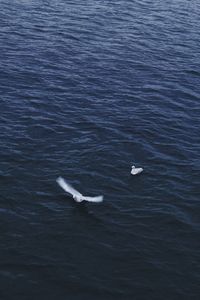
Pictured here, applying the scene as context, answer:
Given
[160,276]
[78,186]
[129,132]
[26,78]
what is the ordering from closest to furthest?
[160,276] → [78,186] → [129,132] → [26,78]

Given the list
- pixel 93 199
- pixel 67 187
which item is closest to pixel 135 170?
pixel 93 199

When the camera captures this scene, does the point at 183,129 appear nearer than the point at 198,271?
No

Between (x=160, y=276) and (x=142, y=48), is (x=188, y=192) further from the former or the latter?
(x=142, y=48)

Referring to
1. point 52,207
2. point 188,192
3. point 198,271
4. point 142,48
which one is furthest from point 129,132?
point 142,48

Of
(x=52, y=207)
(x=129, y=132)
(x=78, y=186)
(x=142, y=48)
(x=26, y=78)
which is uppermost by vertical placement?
(x=142, y=48)

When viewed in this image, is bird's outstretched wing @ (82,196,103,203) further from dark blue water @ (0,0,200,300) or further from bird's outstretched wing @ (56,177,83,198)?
dark blue water @ (0,0,200,300)

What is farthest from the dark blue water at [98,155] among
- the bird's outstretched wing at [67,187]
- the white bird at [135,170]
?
the bird's outstretched wing at [67,187]

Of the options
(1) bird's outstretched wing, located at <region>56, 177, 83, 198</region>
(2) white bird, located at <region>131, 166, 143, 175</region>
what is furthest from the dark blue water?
(1) bird's outstretched wing, located at <region>56, 177, 83, 198</region>

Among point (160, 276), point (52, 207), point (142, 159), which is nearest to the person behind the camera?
point (160, 276)
